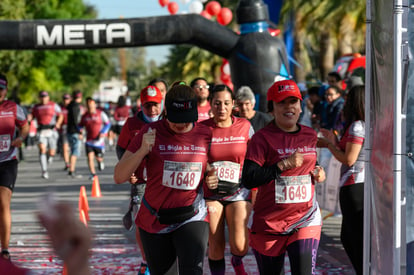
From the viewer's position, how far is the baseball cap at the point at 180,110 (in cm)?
500

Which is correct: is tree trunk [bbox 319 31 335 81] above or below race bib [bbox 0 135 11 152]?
above

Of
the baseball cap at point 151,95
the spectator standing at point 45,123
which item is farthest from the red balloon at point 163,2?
the baseball cap at point 151,95

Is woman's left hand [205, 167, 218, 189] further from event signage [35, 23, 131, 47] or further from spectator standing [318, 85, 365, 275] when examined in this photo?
event signage [35, 23, 131, 47]

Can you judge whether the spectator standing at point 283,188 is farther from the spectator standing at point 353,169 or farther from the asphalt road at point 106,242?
the asphalt road at point 106,242

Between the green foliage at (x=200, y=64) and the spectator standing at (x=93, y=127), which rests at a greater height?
the green foliage at (x=200, y=64)

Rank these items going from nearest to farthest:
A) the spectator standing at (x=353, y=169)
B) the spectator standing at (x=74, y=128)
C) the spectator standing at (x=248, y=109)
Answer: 1. the spectator standing at (x=353, y=169)
2. the spectator standing at (x=248, y=109)
3. the spectator standing at (x=74, y=128)

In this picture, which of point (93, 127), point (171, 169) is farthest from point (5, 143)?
point (93, 127)

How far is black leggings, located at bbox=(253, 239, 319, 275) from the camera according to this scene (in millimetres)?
4883

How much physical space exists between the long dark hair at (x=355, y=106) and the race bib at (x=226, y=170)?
93 cm

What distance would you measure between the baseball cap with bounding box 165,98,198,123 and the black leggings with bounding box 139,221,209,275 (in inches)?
26.5

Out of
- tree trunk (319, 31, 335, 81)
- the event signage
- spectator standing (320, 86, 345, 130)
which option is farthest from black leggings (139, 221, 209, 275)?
tree trunk (319, 31, 335, 81)

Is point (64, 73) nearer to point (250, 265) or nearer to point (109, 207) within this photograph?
point (109, 207)

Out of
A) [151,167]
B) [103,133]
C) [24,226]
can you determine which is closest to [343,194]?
[151,167]

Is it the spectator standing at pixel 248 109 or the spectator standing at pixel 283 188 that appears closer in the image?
the spectator standing at pixel 283 188
